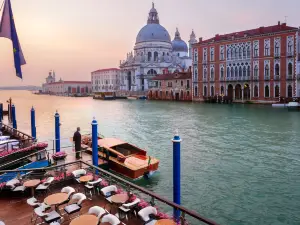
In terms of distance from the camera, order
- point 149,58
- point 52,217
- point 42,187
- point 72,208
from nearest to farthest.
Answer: point 52,217 → point 72,208 → point 42,187 → point 149,58

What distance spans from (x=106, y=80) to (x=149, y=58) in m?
34.4

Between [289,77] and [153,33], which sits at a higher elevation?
[153,33]

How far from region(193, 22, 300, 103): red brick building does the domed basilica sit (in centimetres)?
3382

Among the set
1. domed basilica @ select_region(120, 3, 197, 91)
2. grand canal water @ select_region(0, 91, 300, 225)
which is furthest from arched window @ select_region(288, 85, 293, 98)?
domed basilica @ select_region(120, 3, 197, 91)

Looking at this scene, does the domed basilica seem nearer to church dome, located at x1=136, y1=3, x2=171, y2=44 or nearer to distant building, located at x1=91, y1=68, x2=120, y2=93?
church dome, located at x1=136, y1=3, x2=171, y2=44

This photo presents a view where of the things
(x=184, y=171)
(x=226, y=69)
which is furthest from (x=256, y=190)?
(x=226, y=69)

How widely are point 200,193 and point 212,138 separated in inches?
353

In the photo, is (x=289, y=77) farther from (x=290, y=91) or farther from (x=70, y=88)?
(x=70, y=88)

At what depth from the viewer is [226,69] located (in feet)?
163

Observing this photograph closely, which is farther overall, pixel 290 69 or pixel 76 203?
pixel 290 69

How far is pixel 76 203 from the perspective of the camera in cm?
631

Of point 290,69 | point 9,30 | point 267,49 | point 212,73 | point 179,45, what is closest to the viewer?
point 9,30

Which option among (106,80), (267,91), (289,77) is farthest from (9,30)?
(106,80)

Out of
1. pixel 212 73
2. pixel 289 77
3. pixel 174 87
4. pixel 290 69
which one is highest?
pixel 212 73
